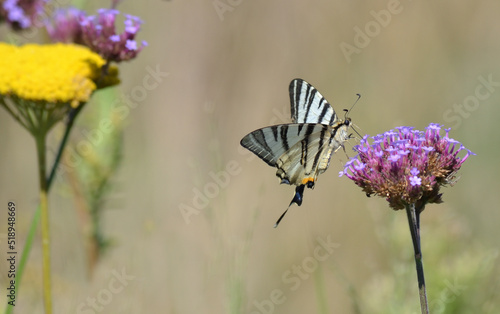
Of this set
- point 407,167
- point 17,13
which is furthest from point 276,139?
point 17,13

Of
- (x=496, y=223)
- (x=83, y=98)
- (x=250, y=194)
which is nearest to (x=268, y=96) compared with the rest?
(x=250, y=194)

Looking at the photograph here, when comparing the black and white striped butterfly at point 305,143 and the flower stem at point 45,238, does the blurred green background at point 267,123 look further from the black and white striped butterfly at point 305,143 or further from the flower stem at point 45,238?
the flower stem at point 45,238

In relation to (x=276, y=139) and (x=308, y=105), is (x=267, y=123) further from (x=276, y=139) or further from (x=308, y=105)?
(x=276, y=139)

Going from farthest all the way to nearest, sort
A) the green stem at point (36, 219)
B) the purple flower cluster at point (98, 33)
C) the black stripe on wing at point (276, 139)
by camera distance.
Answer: the black stripe on wing at point (276, 139) < the purple flower cluster at point (98, 33) < the green stem at point (36, 219)

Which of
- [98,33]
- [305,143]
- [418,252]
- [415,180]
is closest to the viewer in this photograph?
[418,252]

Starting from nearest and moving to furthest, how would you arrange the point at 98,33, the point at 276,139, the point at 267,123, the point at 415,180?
1. the point at 415,180
2. the point at 98,33
3. the point at 276,139
4. the point at 267,123

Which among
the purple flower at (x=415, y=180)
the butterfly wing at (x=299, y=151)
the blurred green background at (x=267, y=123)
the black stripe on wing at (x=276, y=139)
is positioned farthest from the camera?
the blurred green background at (x=267, y=123)

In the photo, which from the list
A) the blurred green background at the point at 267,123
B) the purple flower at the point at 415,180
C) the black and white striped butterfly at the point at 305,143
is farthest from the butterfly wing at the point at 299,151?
the blurred green background at the point at 267,123
